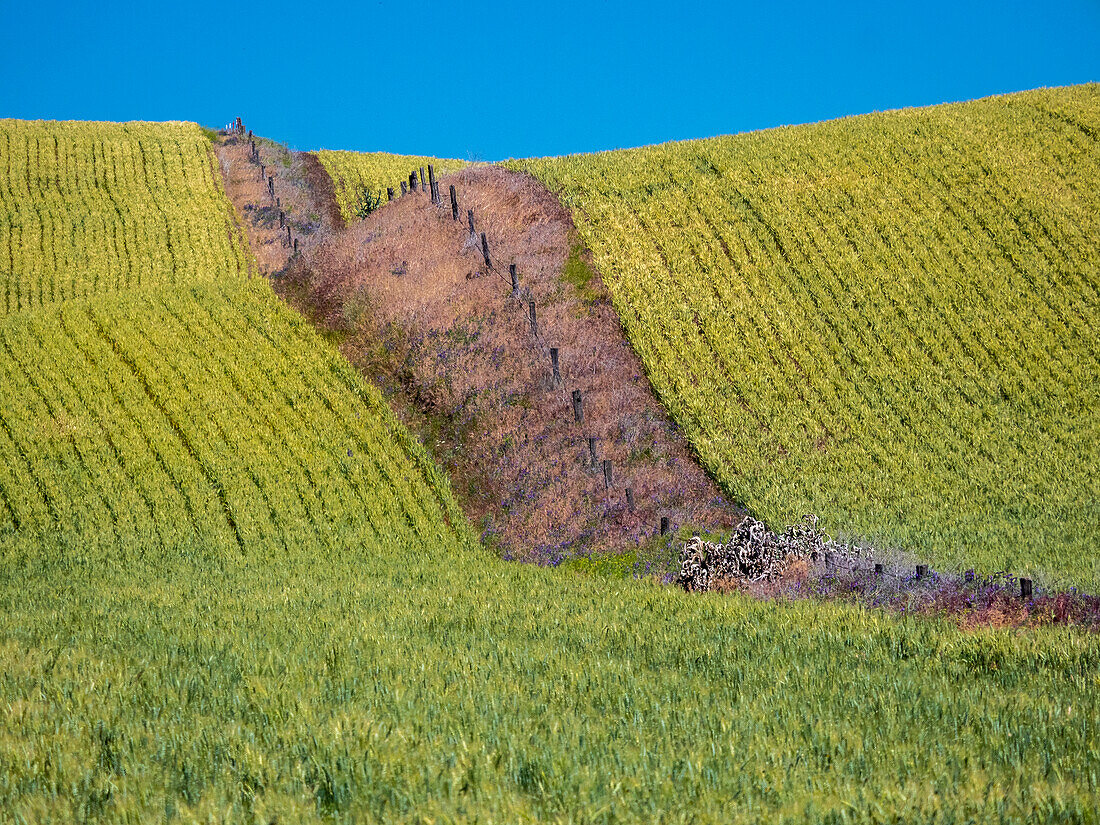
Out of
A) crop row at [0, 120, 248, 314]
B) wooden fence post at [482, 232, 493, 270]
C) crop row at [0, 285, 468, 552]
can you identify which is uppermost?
crop row at [0, 120, 248, 314]

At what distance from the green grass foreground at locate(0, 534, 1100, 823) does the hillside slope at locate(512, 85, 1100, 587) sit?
329 inches

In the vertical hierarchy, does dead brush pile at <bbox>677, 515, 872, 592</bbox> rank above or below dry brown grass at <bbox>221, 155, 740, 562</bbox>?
below

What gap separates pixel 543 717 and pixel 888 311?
26123 millimetres

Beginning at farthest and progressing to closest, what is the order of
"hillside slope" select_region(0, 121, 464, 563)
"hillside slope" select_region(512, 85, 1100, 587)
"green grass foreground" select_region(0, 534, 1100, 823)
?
1. "hillside slope" select_region(0, 121, 464, 563)
2. "hillside slope" select_region(512, 85, 1100, 587)
3. "green grass foreground" select_region(0, 534, 1100, 823)

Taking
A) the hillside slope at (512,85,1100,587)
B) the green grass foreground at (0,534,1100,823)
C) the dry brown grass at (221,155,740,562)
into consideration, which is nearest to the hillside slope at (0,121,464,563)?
the dry brown grass at (221,155,740,562)

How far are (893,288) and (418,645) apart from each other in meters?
25.7

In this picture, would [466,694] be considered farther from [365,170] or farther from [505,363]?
[365,170]

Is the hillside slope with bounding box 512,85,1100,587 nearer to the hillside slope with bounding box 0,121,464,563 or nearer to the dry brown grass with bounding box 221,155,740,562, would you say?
the dry brown grass with bounding box 221,155,740,562

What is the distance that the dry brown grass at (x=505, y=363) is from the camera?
22.0m

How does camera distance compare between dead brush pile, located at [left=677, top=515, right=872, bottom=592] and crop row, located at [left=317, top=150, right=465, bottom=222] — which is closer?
dead brush pile, located at [left=677, top=515, right=872, bottom=592]

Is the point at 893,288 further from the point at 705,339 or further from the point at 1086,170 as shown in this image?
the point at 1086,170

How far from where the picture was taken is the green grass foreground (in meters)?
5.66

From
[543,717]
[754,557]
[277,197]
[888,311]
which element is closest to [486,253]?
[888,311]

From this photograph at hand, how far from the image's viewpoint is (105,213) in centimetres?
4331
